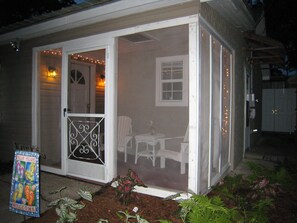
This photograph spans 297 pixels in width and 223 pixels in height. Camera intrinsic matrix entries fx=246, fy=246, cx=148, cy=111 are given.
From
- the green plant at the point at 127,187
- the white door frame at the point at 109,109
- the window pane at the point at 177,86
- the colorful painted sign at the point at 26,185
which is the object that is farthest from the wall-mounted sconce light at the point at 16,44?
the green plant at the point at 127,187

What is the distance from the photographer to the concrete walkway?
9.96 feet

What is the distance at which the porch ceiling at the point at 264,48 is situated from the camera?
514 centimetres

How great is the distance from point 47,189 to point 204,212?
98.4 inches

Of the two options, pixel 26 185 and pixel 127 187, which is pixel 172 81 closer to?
pixel 127 187

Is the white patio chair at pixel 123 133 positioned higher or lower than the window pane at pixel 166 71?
lower

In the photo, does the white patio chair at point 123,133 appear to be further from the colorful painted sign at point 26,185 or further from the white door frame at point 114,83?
the colorful painted sign at point 26,185

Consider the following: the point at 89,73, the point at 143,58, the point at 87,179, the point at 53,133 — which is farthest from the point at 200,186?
the point at 89,73

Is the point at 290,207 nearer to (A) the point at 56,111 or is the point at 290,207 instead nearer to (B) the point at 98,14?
(B) the point at 98,14

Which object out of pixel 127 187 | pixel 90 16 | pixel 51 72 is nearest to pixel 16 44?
pixel 51 72

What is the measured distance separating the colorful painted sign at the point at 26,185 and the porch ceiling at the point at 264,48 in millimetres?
4803

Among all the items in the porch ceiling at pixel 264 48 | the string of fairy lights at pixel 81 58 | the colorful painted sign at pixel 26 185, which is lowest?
the colorful painted sign at pixel 26 185

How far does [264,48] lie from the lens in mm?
5605

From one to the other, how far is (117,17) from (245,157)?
4539mm

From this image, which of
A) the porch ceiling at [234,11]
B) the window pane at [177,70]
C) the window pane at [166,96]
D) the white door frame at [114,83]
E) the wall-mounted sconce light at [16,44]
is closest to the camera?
the white door frame at [114,83]
